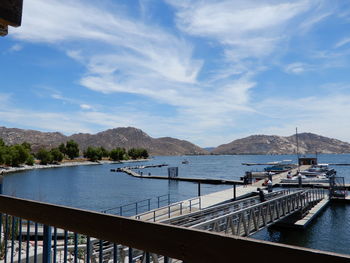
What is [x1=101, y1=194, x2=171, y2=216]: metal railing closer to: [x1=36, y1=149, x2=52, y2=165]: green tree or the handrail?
the handrail

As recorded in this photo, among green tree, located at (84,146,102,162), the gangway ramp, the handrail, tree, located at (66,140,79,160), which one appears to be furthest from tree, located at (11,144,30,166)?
the handrail

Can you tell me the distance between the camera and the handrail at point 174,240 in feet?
4.74

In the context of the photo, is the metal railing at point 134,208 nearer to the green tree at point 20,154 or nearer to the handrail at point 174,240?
the handrail at point 174,240

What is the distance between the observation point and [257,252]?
4.94ft

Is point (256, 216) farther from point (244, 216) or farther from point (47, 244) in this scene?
point (47, 244)

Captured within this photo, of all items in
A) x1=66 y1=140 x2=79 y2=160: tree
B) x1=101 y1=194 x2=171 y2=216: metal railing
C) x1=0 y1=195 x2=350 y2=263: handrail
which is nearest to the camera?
x1=0 y1=195 x2=350 y2=263: handrail

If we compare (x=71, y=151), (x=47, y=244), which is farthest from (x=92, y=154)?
(x=47, y=244)

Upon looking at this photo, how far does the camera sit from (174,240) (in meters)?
1.80

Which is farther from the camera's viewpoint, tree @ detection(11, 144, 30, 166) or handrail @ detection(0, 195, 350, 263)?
tree @ detection(11, 144, 30, 166)

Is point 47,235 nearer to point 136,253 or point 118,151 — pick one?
point 136,253

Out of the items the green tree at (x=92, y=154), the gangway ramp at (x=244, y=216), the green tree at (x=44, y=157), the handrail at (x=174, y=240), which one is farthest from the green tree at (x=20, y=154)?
the handrail at (x=174, y=240)

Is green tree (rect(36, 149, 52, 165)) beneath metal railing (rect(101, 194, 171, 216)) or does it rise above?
above

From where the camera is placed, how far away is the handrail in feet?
4.74

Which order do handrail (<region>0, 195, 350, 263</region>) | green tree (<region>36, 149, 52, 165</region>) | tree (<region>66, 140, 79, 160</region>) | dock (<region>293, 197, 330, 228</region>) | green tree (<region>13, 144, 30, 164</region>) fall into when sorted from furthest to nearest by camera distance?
tree (<region>66, 140, 79, 160</region>), green tree (<region>36, 149, 52, 165</region>), green tree (<region>13, 144, 30, 164</region>), dock (<region>293, 197, 330, 228</region>), handrail (<region>0, 195, 350, 263</region>)
